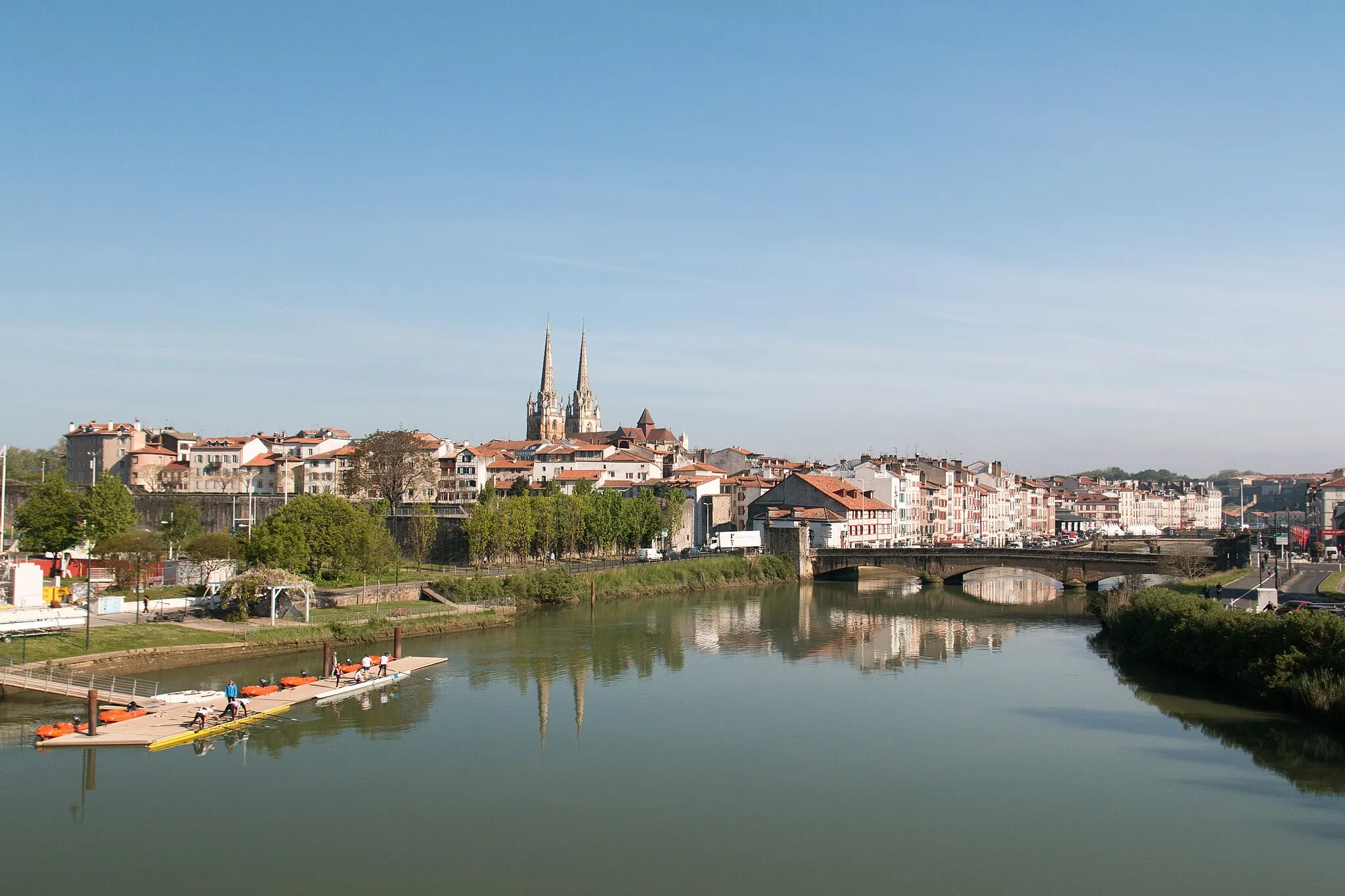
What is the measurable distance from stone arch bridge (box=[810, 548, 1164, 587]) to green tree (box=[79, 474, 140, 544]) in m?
37.2

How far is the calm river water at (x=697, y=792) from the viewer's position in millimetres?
17312

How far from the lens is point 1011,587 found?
224ft

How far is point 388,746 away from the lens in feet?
78.9

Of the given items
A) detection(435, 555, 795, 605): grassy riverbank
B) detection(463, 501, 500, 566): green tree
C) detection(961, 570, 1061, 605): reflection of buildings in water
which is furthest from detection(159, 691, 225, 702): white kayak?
detection(961, 570, 1061, 605): reflection of buildings in water

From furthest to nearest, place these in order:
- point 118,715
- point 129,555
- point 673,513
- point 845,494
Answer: point 845,494, point 673,513, point 129,555, point 118,715

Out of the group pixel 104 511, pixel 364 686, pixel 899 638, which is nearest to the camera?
pixel 364 686

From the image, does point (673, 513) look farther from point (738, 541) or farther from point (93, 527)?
point (93, 527)

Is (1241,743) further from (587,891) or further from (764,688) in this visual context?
(587,891)

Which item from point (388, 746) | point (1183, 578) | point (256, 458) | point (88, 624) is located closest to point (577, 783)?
point (388, 746)

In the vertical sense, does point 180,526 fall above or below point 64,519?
below

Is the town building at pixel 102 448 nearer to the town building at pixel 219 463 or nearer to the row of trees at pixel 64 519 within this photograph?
the town building at pixel 219 463

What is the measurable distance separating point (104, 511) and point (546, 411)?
101736 millimetres

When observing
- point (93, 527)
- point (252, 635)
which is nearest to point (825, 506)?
point (93, 527)

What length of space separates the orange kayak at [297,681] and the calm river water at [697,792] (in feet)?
6.95
